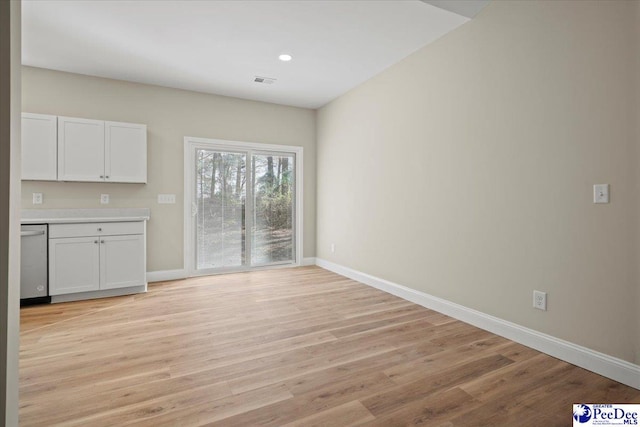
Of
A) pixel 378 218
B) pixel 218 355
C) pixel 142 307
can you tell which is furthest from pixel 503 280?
pixel 142 307

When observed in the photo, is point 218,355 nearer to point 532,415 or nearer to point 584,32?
point 532,415

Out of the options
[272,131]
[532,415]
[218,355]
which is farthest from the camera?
[272,131]

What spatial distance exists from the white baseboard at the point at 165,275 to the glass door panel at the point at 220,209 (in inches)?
10.2

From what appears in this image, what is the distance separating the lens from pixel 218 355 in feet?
7.61

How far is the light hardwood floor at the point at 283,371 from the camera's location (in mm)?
1676

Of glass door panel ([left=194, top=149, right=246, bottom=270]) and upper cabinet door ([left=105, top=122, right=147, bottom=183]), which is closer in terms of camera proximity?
upper cabinet door ([left=105, top=122, right=147, bottom=183])

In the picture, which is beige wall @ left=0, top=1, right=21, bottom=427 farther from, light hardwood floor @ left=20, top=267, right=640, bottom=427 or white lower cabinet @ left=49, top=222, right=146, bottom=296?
white lower cabinet @ left=49, top=222, right=146, bottom=296

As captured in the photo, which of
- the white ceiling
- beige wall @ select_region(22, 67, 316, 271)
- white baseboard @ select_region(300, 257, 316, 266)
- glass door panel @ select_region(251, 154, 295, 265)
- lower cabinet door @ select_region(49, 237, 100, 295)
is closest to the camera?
the white ceiling

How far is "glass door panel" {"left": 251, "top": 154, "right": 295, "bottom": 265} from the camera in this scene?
530 centimetres

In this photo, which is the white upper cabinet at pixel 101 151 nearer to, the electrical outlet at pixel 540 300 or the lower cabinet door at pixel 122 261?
the lower cabinet door at pixel 122 261

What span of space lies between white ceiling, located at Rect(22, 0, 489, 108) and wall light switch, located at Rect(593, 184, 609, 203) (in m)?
1.82

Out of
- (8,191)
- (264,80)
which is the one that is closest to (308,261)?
(264,80)

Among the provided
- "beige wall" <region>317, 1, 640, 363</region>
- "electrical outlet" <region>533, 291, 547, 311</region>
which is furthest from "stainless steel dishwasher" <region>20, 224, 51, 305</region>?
"electrical outlet" <region>533, 291, 547, 311</region>

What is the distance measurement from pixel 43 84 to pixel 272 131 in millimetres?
2930
